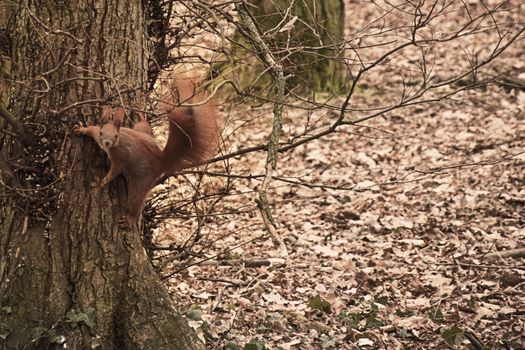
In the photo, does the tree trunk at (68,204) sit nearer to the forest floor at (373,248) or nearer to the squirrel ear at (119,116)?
the squirrel ear at (119,116)

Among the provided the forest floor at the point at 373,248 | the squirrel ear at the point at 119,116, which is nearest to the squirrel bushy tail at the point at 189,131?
the squirrel ear at the point at 119,116

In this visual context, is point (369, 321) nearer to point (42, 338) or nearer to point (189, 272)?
point (189, 272)

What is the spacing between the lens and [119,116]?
3.46 metres

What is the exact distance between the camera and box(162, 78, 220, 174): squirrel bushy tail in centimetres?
348

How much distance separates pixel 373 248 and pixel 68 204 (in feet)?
9.79

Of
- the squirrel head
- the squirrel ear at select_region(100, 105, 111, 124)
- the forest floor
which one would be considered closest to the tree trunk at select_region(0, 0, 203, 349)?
the squirrel ear at select_region(100, 105, 111, 124)

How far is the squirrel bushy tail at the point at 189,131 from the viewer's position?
137 inches

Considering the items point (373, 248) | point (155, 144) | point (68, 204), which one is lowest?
point (373, 248)

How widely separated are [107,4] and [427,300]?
9.21 ft

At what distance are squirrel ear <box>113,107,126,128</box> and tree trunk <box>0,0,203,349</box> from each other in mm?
97

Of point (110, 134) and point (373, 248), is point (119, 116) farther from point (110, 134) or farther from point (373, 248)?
point (373, 248)

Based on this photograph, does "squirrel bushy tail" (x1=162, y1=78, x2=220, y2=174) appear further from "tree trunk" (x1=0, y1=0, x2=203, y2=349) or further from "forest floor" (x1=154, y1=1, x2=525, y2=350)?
"forest floor" (x1=154, y1=1, x2=525, y2=350)

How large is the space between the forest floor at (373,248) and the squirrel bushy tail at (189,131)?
18.2 inches

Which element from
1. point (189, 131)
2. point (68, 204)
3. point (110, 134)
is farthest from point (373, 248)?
point (110, 134)
